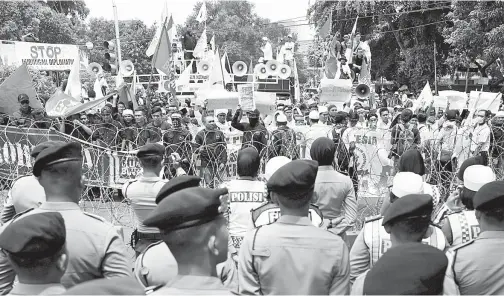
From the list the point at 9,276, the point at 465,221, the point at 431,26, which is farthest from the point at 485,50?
the point at 9,276

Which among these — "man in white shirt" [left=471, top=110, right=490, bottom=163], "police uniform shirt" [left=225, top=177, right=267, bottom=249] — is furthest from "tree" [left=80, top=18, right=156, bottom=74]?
"police uniform shirt" [left=225, top=177, right=267, bottom=249]

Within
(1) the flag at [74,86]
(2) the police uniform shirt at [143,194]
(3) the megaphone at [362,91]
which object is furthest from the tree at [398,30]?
(2) the police uniform shirt at [143,194]

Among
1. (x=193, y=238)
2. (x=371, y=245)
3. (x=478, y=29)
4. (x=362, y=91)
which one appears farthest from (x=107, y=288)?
(x=478, y=29)

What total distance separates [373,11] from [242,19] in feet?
128

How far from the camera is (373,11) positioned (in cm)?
3428

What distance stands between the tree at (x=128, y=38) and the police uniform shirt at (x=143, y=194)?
46934 millimetres

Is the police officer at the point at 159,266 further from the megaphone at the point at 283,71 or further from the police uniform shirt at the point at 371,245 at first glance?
the megaphone at the point at 283,71

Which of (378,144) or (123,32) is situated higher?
(123,32)

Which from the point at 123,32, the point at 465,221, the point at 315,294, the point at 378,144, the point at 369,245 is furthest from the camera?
the point at 123,32

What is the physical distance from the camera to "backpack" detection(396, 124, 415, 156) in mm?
8664

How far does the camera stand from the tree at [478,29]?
21.9m

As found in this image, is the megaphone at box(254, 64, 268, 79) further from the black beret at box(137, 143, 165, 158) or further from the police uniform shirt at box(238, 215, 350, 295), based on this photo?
the police uniform shirt at box(238, 215, 350, 295)

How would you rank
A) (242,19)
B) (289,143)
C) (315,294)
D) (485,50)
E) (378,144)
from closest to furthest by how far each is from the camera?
(315,294) < (289,143) < (378,144) < (485,50) < (242,19)

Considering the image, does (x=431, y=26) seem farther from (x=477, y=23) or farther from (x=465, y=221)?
(x=465, y=221)
